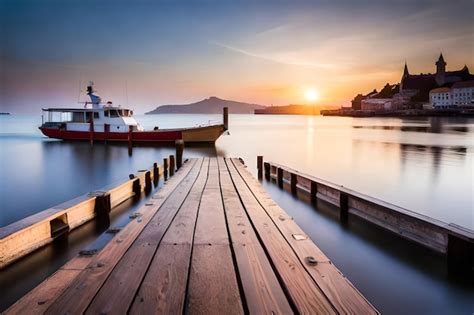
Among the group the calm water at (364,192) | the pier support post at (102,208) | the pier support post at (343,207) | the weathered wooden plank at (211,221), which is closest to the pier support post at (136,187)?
the pier support post at (102,208)

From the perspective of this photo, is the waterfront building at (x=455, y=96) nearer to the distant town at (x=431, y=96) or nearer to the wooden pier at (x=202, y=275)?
the distant town at (x=431, y=96)

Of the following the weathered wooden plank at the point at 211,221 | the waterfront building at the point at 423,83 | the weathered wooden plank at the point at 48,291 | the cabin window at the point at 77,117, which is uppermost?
the waterfront building at the point at 423,83

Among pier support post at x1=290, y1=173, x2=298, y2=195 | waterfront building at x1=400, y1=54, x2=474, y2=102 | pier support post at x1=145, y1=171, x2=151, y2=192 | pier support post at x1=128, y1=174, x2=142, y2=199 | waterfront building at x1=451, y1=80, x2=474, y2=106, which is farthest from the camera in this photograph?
waterfront building at x1=400, y1=54, x2=474, y2=102

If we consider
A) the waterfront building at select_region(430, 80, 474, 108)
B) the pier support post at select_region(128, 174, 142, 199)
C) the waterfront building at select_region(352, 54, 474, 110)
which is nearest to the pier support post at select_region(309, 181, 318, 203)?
the pier support post at select_region(128, 174, 142, 199)

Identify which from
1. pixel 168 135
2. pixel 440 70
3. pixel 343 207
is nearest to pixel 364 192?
pixel 343 207

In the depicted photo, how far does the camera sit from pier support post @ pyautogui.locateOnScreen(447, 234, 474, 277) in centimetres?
461

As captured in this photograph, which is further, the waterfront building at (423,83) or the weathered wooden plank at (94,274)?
the waterfront building at (423,83)

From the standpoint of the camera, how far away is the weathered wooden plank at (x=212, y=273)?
2.46 meters

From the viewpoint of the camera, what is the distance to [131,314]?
233cm

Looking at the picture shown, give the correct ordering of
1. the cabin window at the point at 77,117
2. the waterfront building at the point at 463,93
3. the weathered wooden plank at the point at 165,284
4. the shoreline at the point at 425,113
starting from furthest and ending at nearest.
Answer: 1. the waterfront building at the point at 463,93
2. the shoreline at the point at 425,113
3. the cabin window at the point at 77,117
4. the weathered wooden plank at the point at 165,284

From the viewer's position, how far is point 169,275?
2.93m

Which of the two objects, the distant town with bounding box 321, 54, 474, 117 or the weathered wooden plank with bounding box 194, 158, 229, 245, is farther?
the distant town with bounding box 321, 54, 474, 117

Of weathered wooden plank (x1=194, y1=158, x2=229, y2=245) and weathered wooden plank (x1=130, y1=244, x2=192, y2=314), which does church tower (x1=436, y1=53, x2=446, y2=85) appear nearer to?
weathered wooden plank (x1=194, y1=158, x2=229, y2=245)

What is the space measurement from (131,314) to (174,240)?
1.54 meters
